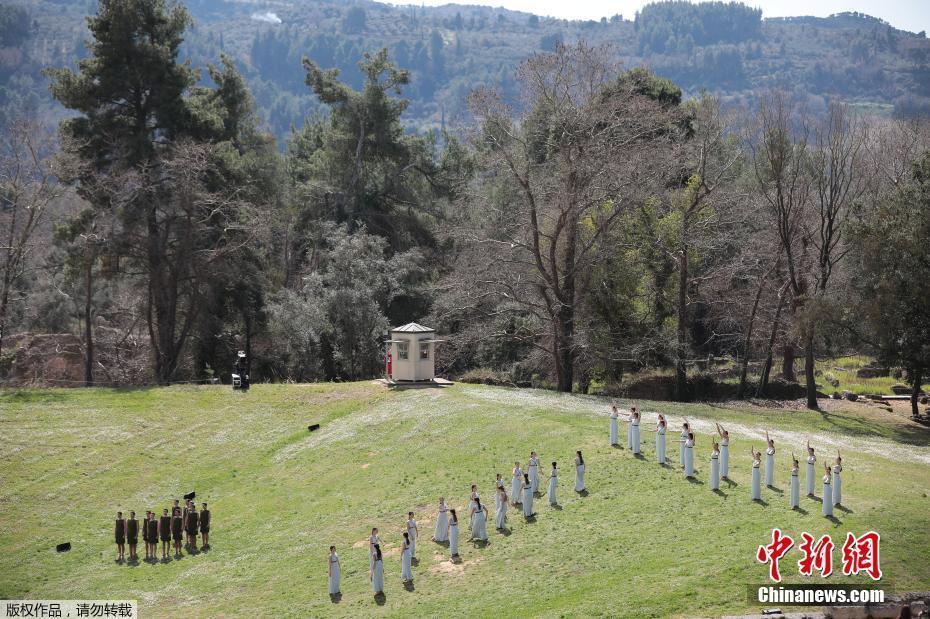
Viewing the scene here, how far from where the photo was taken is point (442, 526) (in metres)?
26.9

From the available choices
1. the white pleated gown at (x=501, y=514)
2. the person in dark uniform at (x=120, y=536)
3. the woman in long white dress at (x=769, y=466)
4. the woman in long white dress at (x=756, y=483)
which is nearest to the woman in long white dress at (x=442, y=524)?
the white pleated gown at (x=501, y=514)

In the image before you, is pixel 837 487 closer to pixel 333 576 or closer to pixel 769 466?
pixel 769 466

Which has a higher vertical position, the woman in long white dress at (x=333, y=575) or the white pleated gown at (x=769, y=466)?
the white pleated gown at (x=769, y=466)

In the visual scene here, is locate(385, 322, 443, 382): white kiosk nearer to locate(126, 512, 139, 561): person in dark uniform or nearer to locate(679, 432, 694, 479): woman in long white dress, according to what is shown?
locate(126, 512, 139, 561): person in dark uniform

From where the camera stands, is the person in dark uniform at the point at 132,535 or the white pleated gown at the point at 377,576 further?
the person in dark uniform at the point at 132,535

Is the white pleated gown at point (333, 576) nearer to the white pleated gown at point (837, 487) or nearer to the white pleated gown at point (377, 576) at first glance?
the white pleated gown at point (377, 576)

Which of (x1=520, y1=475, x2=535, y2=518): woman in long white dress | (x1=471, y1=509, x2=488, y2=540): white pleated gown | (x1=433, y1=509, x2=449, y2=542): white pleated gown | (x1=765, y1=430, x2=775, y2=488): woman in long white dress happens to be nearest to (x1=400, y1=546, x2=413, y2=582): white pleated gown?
(x1=433, y1=509, x2=449, y2=542): white pleated gown

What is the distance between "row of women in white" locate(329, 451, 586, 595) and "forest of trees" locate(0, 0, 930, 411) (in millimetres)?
20784

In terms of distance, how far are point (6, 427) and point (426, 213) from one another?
34.3 metres

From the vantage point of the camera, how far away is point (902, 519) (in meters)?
24.8

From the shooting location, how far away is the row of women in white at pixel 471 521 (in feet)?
80.7

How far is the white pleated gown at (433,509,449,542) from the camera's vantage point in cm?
2692

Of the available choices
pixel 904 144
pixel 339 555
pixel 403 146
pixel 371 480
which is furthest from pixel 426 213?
pixel 339 555

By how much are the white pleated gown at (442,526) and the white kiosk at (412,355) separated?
60.9ft
